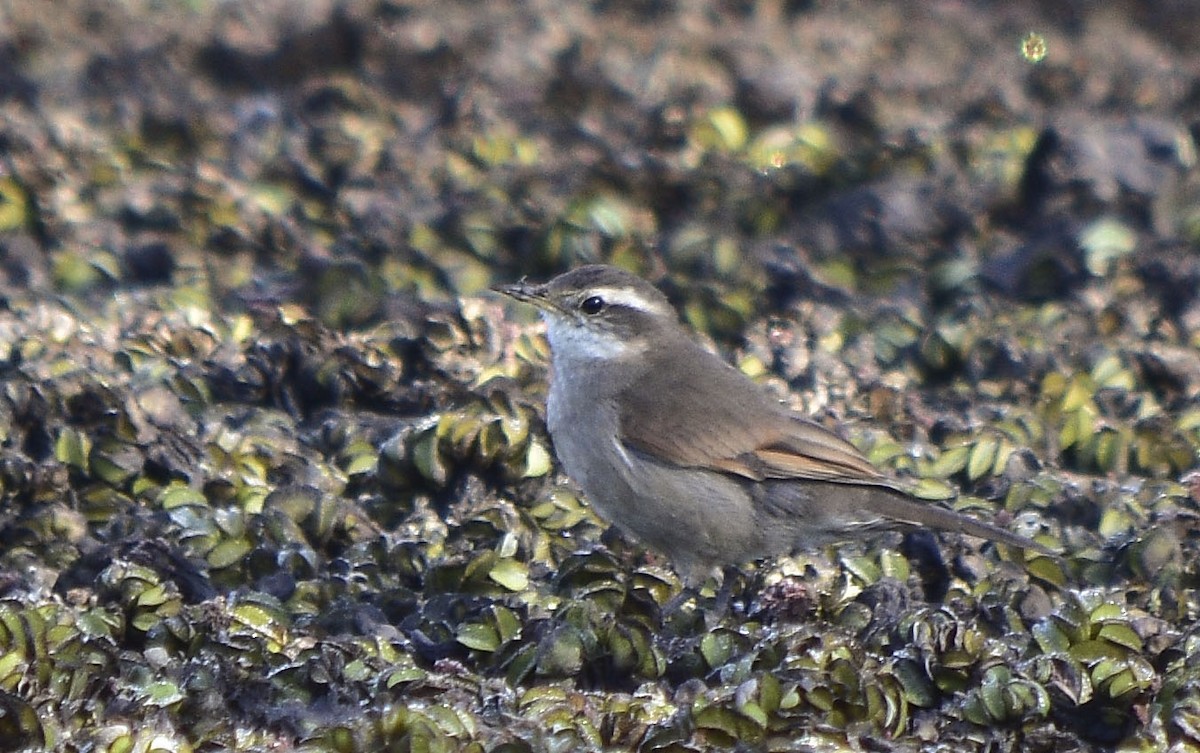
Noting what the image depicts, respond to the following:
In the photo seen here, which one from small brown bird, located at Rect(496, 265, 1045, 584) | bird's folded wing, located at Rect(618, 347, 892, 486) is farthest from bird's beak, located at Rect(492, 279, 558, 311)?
bird's folded wing, located at Rect(618, 347, 892, 486)

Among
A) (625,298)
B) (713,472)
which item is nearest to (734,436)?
(713,472)

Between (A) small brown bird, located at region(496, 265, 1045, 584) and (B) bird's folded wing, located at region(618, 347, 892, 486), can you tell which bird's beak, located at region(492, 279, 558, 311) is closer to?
(A) small brown bird, located at region(496, 265, 1045, 584)

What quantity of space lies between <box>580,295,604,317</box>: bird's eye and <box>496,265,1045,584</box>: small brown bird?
0.38 m

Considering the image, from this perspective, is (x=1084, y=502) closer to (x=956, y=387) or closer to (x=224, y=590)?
(x=956, y=387)

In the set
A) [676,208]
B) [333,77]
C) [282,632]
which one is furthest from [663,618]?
[333,77]

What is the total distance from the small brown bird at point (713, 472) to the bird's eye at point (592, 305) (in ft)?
1.24

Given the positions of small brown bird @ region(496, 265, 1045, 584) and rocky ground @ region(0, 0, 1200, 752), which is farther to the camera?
small brown bird @ region(496, 265, 1045, 584)

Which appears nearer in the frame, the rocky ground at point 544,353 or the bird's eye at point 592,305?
the rocky ground at point 544,353

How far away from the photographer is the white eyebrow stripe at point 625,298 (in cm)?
788

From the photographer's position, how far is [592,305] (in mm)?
7887

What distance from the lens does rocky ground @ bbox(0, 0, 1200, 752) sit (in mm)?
5801

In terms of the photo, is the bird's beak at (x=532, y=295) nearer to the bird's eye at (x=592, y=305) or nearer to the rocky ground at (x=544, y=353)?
the bird's eye at (x=592, y=305)

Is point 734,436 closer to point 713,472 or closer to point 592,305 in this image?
point 713,472

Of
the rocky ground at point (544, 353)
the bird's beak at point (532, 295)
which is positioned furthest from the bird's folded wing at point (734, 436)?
the bird's beak at point (532, 295)
